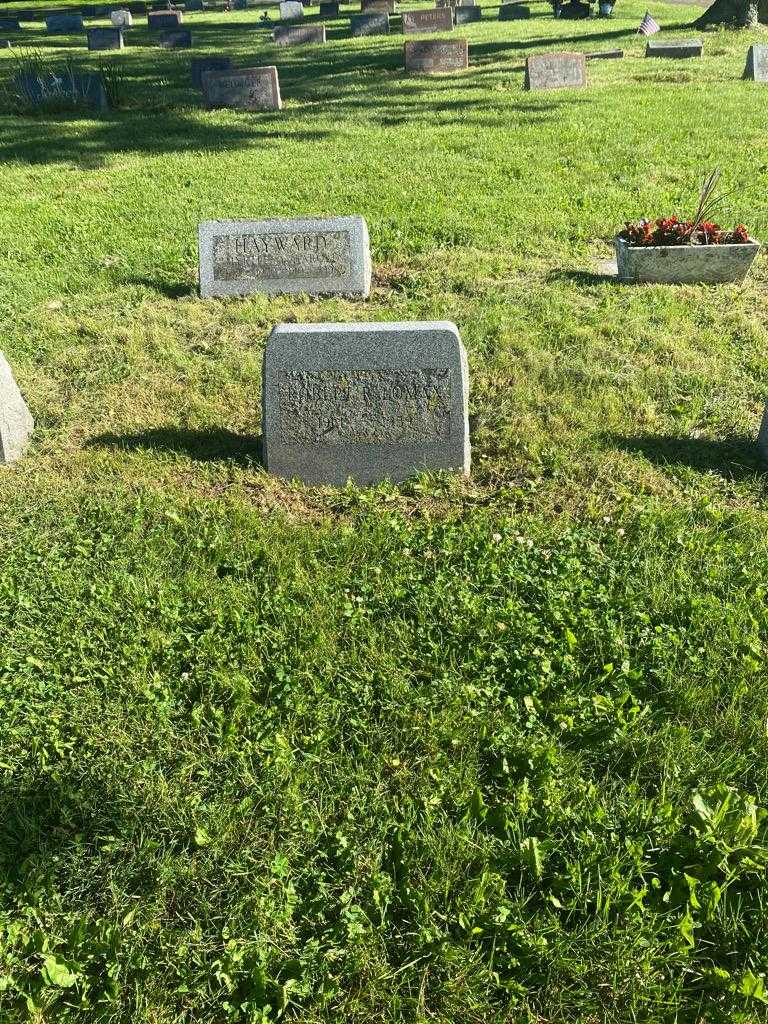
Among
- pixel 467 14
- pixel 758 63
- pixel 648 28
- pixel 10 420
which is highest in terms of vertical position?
pixel 467 14

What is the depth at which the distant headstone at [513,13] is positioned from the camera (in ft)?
88.9

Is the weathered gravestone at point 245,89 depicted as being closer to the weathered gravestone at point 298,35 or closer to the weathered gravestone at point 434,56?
the weathered gravestone at point 434,56

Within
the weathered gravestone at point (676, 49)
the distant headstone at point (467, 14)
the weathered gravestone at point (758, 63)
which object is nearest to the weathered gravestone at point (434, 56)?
the weathered gravestone at point (676, 49)

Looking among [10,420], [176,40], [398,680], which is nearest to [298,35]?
[176,40]

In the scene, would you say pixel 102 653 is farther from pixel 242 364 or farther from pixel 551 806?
pixel 242 364

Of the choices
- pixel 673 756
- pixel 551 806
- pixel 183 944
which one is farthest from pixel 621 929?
pixel 183 944

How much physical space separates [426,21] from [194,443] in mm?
23916

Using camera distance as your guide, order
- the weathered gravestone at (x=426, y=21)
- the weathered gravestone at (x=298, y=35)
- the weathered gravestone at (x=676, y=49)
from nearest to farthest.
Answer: the weathered gravestone at (x=676, y=49) → the weathered gravestone at (x=426, y=21) → the weathered gravestone at (x=298, y=35)

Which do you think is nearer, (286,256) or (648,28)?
(286,256)

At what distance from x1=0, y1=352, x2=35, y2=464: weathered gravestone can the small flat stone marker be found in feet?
77.2

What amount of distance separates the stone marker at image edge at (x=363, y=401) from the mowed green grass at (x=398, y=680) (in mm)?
150

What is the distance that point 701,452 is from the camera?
15.6 feet

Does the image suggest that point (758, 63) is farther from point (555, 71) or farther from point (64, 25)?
point (64, 25)

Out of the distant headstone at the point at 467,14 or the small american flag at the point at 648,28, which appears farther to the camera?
the distant headstone at the point at 467,14
